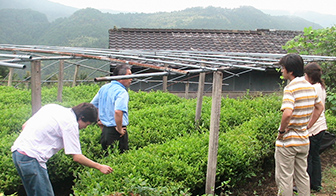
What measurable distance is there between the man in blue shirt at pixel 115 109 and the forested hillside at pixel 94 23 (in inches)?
1211

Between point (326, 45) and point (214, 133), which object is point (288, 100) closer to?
point (214, 133)

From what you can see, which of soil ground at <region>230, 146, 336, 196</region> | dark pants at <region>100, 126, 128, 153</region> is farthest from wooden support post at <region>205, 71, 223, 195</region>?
dark pants at <region>100, 126, 128, 153</region>

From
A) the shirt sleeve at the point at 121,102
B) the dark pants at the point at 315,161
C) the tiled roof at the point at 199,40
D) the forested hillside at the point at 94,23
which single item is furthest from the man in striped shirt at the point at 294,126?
the forested hillside at the point at 94,23

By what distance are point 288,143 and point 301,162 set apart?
1.19ft

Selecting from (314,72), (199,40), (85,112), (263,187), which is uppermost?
(199,40)

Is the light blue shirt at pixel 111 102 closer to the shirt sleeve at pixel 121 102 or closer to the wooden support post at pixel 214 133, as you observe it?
the shirt sleeve at pixel 121 102

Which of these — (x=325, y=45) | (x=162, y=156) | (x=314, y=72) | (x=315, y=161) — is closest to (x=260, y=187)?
(x=315, y=161)

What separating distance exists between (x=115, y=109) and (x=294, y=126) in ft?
7.46

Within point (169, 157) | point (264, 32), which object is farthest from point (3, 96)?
point (264, 32)

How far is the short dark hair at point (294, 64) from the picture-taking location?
351 centimetres

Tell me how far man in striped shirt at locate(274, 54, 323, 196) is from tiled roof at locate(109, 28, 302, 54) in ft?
34.1

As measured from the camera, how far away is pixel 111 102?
429cm

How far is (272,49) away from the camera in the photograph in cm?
1495

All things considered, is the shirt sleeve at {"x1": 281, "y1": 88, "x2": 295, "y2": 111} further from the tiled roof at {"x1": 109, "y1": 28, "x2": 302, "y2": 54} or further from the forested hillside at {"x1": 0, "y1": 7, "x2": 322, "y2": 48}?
the forested hillside at {"x1": 0, "y1": 7, "x2": 322, "y2": 48}
